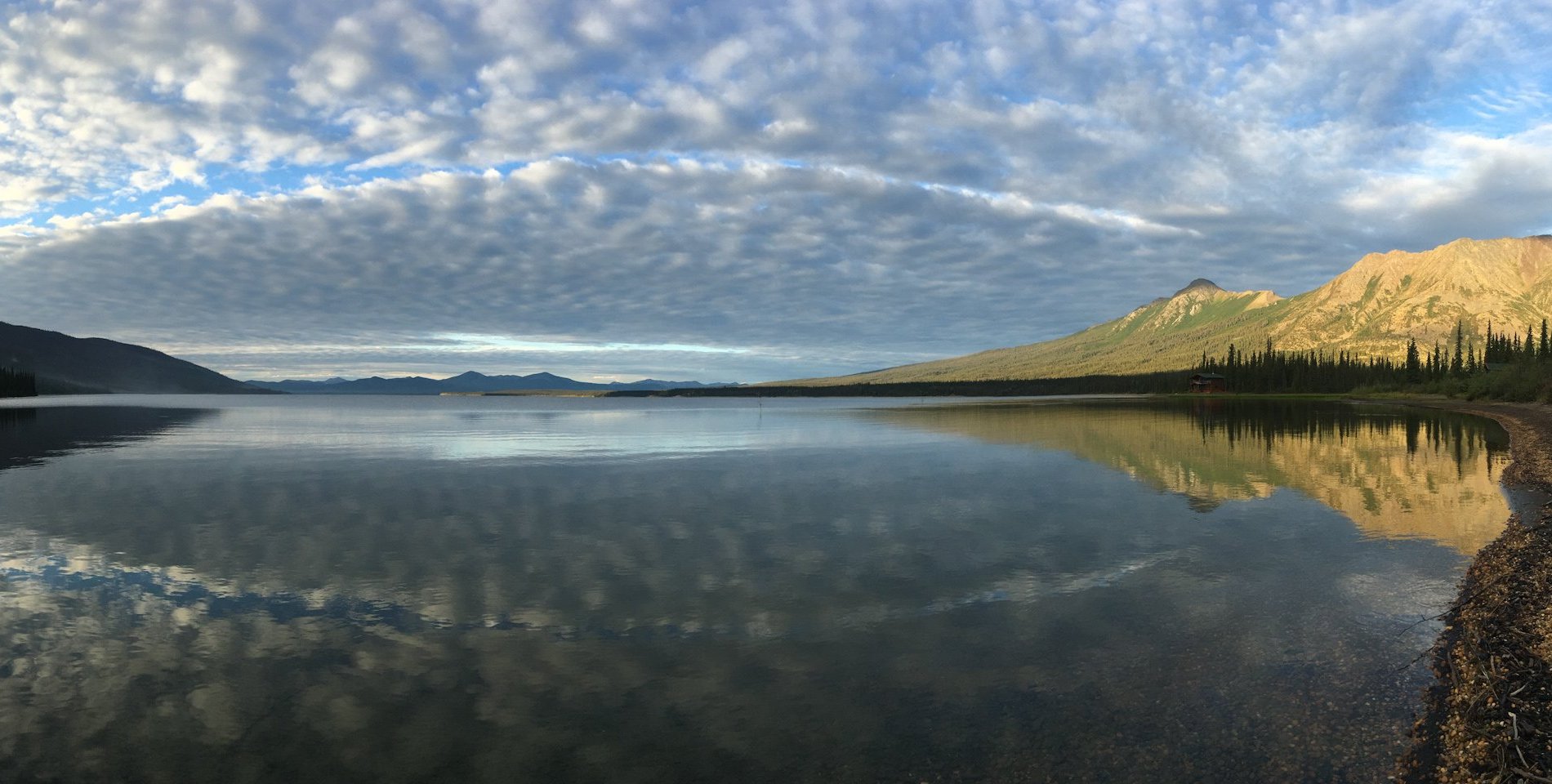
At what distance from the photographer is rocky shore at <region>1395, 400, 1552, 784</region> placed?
866 cm

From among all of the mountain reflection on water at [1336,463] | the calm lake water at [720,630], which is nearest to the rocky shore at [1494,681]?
the calm lake water at [720,630]

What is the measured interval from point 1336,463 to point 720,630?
40.6 metres

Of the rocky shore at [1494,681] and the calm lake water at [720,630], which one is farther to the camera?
the calm lake water at [720,630]

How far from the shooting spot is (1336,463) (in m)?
41.6

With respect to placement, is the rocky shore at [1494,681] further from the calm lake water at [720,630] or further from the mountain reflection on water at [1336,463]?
the mountain reflection on water at [1336,463]

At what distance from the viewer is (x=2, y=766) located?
Result: 8.98 metres

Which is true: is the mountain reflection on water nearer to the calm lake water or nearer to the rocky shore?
the calm lake water

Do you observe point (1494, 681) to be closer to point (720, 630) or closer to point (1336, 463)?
point (720, 630)

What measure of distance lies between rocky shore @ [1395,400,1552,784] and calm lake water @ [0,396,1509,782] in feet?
1.38

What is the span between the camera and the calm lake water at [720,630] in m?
9.38

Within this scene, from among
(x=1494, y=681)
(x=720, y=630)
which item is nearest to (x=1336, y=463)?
(x=1494, y=681)

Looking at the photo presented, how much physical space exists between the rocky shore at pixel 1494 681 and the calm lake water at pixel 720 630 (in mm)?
422

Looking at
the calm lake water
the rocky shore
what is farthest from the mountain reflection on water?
the rocky shore

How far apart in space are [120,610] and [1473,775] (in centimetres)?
2013
